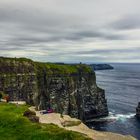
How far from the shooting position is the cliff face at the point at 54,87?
130 metres

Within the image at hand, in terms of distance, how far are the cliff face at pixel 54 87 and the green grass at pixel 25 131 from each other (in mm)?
77026

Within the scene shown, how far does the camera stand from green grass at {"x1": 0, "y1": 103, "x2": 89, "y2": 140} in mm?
33094

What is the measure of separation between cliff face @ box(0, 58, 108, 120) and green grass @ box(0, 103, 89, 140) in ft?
253

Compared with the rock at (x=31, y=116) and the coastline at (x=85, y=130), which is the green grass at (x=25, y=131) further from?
the coastline at (x=85, y=130)

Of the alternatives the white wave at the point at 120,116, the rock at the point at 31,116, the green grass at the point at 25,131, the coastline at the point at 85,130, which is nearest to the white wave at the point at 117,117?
the white wave at the point at 120,116

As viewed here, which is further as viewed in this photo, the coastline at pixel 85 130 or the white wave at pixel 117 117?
the white wave at pixel 117 117


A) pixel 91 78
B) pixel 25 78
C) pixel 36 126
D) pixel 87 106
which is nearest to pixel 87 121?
pixel 87 106

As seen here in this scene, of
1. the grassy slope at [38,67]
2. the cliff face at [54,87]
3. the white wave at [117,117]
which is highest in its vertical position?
the grassy slope at [38,67]

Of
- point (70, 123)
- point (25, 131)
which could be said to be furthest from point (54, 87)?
point (25, 131)

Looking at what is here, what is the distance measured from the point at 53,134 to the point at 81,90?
440 ft

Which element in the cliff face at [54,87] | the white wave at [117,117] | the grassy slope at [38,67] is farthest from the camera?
the white wave at [117,117]

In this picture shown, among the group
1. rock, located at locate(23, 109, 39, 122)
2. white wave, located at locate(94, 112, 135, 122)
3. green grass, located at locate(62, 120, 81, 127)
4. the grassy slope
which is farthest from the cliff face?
rock, located at locate(23, 109, 39, 122)

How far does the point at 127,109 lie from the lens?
603 feet

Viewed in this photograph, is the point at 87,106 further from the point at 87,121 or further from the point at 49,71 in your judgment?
the point at 49,71
